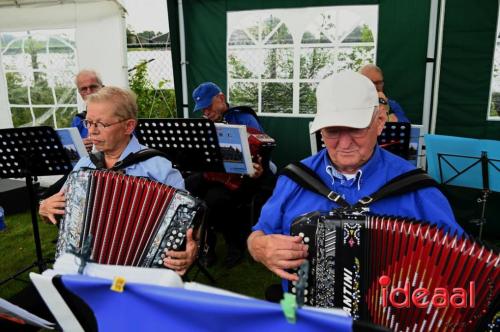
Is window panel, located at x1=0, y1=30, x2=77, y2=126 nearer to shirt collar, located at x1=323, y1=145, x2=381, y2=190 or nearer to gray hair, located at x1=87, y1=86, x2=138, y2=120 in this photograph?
gray hair, located at x1=87, y1=86, x2=138, y2=120

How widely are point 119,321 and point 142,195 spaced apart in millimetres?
765

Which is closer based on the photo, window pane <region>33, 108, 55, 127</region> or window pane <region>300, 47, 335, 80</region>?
window pane <region>300, 47, 335, 80</region>

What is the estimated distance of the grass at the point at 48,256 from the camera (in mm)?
3529

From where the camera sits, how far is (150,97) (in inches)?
322

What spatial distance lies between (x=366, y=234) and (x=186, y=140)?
80.7 inches

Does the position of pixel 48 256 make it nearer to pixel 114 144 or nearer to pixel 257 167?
pixel 257 167

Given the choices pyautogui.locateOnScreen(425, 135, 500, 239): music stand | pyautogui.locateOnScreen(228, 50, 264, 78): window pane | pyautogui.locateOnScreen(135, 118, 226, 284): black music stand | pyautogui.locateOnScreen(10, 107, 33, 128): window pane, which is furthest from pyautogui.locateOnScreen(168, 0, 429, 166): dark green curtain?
pyautogui.locateOnScreen(10, 107, 33, 128): window pane

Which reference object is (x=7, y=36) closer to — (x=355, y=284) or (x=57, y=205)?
(x=57, y=205)

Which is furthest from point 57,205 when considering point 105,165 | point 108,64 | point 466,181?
point 108,64

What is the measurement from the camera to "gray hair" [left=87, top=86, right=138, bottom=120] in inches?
85.4

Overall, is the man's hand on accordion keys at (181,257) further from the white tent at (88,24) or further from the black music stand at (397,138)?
the white tent at (88,24)

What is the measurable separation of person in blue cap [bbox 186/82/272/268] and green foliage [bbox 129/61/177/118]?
4.23 metres

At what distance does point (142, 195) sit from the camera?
5.81 feet
